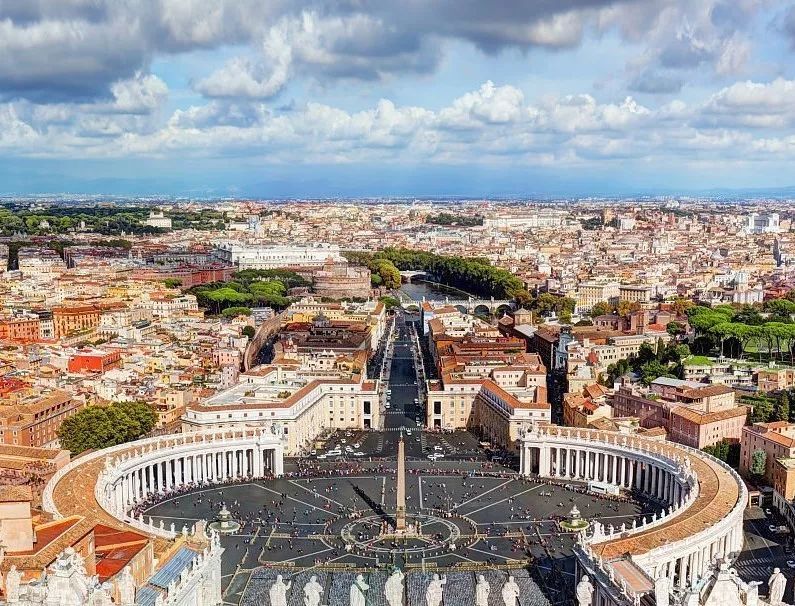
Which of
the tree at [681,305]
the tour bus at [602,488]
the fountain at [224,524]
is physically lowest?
the tour bus at [602,488]

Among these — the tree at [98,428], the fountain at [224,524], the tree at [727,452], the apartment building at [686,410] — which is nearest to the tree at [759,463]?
the tree at [727,452]

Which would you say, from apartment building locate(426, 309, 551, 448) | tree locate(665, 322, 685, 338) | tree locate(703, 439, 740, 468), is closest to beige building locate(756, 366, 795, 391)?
tree locate(703, 439, 740, 468)

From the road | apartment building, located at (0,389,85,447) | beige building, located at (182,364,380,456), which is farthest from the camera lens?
the road

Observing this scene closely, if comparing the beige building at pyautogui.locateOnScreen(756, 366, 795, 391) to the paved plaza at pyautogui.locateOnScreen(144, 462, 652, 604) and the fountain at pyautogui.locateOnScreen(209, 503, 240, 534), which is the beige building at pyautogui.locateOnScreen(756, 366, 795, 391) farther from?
the fountain at pyautogui.locateOnScreen(209, 503, 240, 534)

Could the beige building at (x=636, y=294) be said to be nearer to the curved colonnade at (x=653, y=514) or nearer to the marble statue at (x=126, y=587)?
the curved colonnade at (x=653, y=514)

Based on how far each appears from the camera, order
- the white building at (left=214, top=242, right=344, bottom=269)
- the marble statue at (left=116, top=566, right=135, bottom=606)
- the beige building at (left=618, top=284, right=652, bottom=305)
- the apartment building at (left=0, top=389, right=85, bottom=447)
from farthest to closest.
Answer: the white building at (left=214, top=242, right=344, bottom=269) → the beige building at (left=618, top=284, right=652, bottom=305) → the apartment building at (left=0, top=389, right=85, bottom=447) → the marble statue at (left=116, top=566, right=135, bottom=606)

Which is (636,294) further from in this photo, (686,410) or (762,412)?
(686,410)

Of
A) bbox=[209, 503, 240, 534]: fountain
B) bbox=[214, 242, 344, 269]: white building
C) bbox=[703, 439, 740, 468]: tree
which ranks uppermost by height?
bbox=[214, 242, 344, 269]: white building
